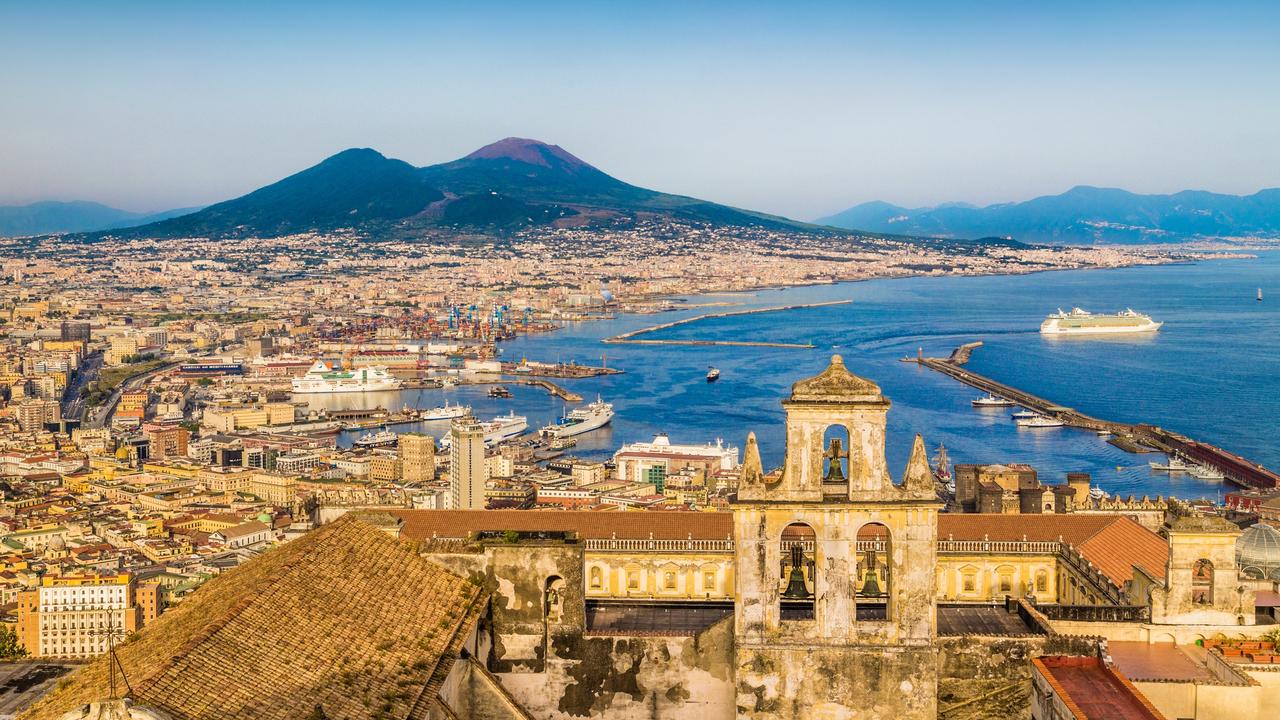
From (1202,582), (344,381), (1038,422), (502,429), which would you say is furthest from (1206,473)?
(344,381)

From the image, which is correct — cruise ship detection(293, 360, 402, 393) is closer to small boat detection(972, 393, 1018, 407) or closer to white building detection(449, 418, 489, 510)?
small boat detection(972, 393, 1018, 407)

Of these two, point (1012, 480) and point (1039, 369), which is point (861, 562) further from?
point (1039, 369)

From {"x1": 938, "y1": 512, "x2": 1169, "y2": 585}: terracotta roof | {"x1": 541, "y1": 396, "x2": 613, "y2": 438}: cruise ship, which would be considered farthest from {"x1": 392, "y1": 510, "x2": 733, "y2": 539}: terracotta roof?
{"x1": 541, "y1": 396, "x2": 613, "y2": 438}: cruise ship

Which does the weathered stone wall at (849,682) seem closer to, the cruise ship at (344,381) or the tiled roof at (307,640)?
the tiled roof at (307,640)

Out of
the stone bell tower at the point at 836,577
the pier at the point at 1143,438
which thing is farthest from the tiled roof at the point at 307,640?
the pier at the point at 1143,438

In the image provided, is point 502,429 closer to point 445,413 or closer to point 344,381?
point 445,413
